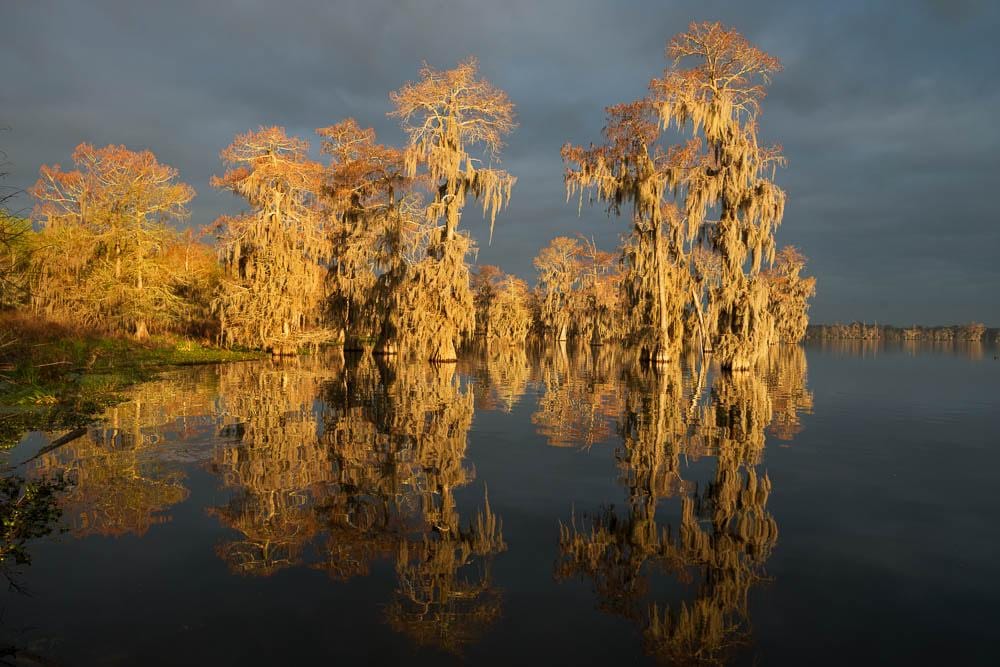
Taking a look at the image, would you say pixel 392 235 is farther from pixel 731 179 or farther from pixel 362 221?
pixel 731 179

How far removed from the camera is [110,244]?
105 feet

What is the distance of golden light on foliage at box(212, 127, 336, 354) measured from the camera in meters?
31.8

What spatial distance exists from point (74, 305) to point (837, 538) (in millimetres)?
34679

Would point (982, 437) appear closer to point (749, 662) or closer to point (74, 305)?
point (749, 662)

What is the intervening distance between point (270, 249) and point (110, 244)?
8.80 metres

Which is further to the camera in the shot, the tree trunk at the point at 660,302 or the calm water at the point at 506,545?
the tree trunk at the point at 660,302

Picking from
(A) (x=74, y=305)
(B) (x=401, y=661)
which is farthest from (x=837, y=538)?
(A) (x=74, y=305)

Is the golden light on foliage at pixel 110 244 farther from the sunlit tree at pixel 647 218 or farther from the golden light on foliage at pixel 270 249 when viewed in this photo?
the sunlit tree at pixel 647 218

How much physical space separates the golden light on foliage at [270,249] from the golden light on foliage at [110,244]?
11.3 ft

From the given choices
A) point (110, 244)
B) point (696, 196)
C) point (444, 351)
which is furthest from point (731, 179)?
point (110, 244)

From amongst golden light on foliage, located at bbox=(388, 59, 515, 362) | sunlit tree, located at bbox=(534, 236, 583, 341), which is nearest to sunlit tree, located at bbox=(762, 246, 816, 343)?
sunlit tree, located at bbox=(534, 236, 583, 341)

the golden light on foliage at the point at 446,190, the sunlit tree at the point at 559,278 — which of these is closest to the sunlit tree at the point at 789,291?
the sunlit tree at the point at 559,278

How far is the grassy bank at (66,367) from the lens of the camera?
11.6m

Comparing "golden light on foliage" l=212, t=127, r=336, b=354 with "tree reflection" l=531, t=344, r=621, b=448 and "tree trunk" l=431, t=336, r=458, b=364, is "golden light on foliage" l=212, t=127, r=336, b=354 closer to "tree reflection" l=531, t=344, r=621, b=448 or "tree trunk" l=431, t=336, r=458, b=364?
"tree trunk" l=431, t=336, r=458, b=364
